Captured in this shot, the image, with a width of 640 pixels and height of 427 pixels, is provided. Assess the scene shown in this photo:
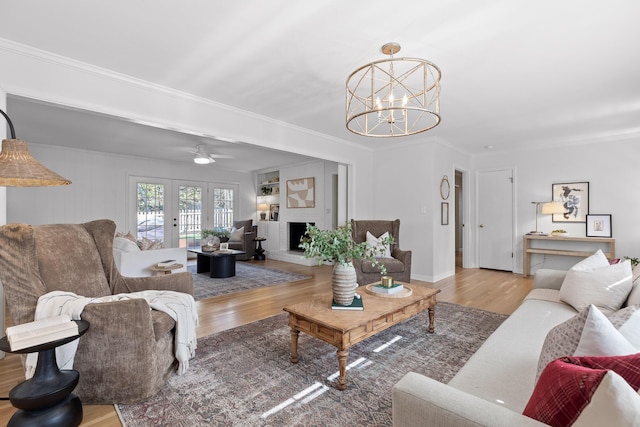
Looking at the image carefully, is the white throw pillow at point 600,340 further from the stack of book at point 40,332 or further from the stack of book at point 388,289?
the stack of book at point 40,332

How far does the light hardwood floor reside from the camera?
1.80 meters

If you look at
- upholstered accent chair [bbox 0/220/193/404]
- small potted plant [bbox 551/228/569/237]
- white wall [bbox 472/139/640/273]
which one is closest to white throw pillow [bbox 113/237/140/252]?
upholstered accent chair [bbox 0/220/193/404]

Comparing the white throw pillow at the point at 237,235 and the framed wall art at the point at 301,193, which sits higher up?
the framed wall art at the point at 301,193

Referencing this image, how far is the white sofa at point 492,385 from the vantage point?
0.87m

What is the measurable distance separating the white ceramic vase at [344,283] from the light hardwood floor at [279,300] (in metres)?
1.30

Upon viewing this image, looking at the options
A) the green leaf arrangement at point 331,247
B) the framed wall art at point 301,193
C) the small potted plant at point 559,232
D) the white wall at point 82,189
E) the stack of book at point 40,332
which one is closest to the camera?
the stack of book at point 40,332

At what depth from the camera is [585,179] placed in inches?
197

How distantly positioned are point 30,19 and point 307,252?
7.88ft

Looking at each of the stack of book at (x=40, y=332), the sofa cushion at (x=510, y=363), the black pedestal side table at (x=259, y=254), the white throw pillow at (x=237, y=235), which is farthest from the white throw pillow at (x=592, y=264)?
the white throw pillow at (x=237, y=235)

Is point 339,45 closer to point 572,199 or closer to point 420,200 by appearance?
point 420,200

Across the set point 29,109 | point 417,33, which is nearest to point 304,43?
point 417,33

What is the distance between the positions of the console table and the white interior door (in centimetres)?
35

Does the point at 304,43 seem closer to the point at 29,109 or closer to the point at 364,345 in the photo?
the point at 364,345

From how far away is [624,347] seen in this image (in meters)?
0.89
